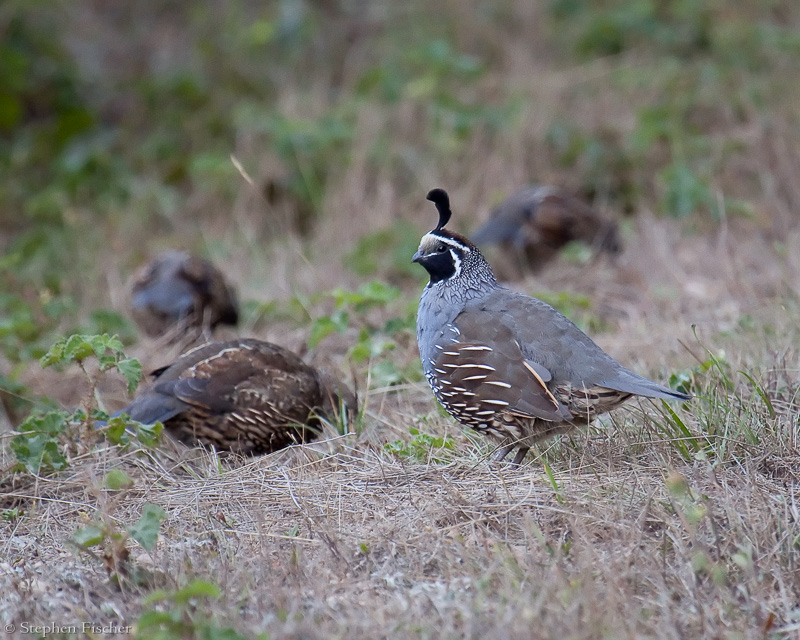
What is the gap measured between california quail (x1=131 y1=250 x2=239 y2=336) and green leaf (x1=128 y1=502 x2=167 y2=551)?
11.8 ft

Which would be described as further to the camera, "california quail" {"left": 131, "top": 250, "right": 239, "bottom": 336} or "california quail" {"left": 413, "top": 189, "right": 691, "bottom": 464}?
"california quail" {"left": 131, "top": 250, "right": 239, "bottom": 336}

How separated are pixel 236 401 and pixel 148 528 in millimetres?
1682

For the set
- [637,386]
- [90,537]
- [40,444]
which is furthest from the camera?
[40,444]

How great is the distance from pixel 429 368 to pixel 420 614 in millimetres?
1697

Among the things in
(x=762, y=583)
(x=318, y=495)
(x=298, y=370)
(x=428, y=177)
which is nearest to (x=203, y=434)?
(x=298, y=370)

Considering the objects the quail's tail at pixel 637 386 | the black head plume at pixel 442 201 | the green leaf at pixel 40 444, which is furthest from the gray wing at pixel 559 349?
the green leaf at pixel 40 444

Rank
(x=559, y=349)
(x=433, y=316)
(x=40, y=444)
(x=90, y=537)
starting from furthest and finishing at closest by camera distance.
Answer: (x=433, y=316) < (x=40, y=444) < (x=559, y=349) < (x=90, y=537)

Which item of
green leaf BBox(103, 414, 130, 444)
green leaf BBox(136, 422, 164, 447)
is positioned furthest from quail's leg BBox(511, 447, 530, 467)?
green leaf BBox(103, 414, 130, 444)

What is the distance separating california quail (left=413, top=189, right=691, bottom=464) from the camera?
13.8ft

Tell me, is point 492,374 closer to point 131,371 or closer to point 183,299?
point 131,371

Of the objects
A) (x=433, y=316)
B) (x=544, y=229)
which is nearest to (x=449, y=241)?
(x=433, y=316)

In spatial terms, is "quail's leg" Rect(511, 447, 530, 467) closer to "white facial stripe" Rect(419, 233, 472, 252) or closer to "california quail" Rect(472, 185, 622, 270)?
"white facial stripe" Rect(419, 233, 472, 252)

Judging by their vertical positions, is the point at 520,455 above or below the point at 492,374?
below

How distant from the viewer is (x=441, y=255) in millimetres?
4898
